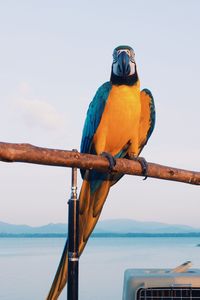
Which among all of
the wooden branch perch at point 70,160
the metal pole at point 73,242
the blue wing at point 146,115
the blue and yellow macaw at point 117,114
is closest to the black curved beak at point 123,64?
the blue and yellow macaw at point 117,114

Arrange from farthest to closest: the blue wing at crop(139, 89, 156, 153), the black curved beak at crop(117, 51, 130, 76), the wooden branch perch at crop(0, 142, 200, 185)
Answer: the blue wing at crop(139, 89, 156, 153) < the black curved beak at crop(117, 51, 130, 76) < the wooden branch perch at crop(0, 142, 200, 185)

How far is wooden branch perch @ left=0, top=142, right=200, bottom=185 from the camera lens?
1597 mm

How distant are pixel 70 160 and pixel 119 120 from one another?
0.81 meters

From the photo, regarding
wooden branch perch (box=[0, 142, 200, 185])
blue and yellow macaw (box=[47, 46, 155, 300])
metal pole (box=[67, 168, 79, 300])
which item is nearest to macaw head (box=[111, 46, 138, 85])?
blue and yellow macaw (box=[47, 46, 155, 300])

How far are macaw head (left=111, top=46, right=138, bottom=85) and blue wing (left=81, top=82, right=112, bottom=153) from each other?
6 centimetres

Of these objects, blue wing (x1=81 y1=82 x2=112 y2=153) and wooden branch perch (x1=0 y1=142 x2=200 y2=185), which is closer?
wooden branch perch (x1=0 y1=142 x2=200 y2=185)

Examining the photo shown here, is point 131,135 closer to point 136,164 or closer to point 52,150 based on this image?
point 136,164

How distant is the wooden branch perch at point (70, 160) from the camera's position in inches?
62.9

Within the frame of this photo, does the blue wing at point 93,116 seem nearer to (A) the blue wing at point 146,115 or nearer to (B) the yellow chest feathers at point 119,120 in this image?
(B) the yellow chest feathers at point 119,120

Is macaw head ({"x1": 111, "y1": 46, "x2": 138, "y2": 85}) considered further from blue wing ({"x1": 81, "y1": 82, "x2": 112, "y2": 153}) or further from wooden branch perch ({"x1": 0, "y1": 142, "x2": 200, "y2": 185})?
wooden branch perch ({"x1": 0, "y1": 142, "x2": 200, "y2": 185})

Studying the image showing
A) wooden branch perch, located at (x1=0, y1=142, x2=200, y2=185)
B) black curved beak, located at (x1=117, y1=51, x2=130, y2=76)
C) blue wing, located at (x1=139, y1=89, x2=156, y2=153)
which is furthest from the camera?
blue wing, located at (x1=139, y1=89, x2=156, y2=153)

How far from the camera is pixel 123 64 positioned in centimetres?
244

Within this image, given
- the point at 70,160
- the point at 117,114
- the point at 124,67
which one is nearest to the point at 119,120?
the point at 117,114

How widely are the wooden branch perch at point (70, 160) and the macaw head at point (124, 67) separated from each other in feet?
1.84
